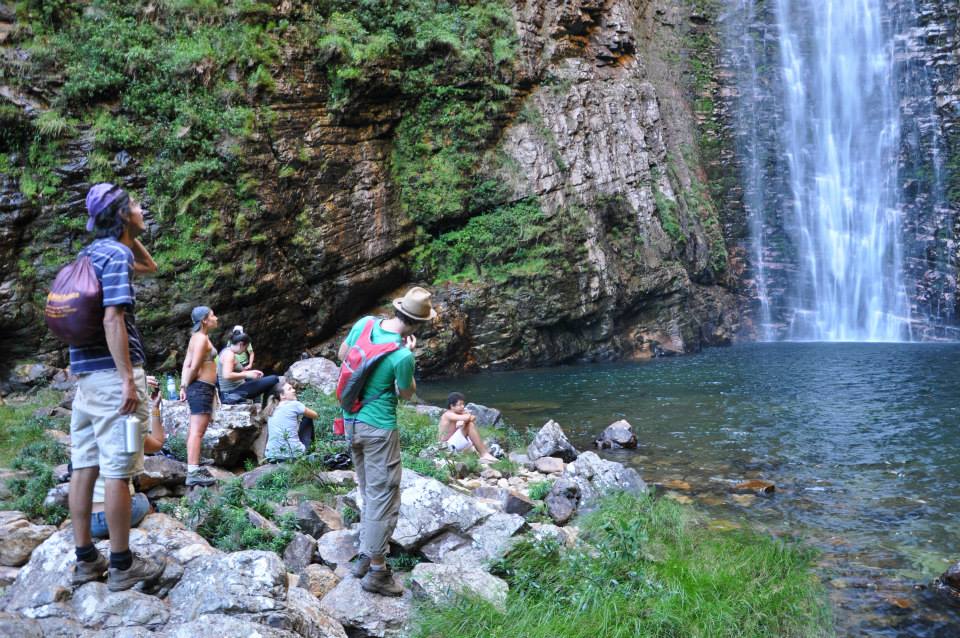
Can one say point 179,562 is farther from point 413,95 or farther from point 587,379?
point 413,95

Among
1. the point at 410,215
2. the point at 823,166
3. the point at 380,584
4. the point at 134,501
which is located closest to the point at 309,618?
the point at 380,584

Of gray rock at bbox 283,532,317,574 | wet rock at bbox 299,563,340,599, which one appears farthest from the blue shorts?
wet rock at bbox 299,563,340,599

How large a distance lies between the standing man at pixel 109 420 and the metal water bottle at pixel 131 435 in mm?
21

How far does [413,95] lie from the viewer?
2172 centimetres

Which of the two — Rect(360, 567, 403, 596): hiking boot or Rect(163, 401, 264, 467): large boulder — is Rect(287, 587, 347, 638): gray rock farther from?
Rect(163, 401, 264, 467): large boulder

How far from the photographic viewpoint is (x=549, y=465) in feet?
30.5

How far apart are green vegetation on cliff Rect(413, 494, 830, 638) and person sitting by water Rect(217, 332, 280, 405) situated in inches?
195

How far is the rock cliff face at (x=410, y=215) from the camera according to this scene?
1509cm

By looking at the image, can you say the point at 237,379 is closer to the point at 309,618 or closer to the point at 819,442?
the point at 309,618

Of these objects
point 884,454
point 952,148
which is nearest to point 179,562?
point 884,454

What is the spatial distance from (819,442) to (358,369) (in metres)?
9.36

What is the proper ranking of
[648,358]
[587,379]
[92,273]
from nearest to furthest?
[92,273], [587,379], [648,358]

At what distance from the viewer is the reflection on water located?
607 cm

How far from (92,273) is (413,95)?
19579mm
